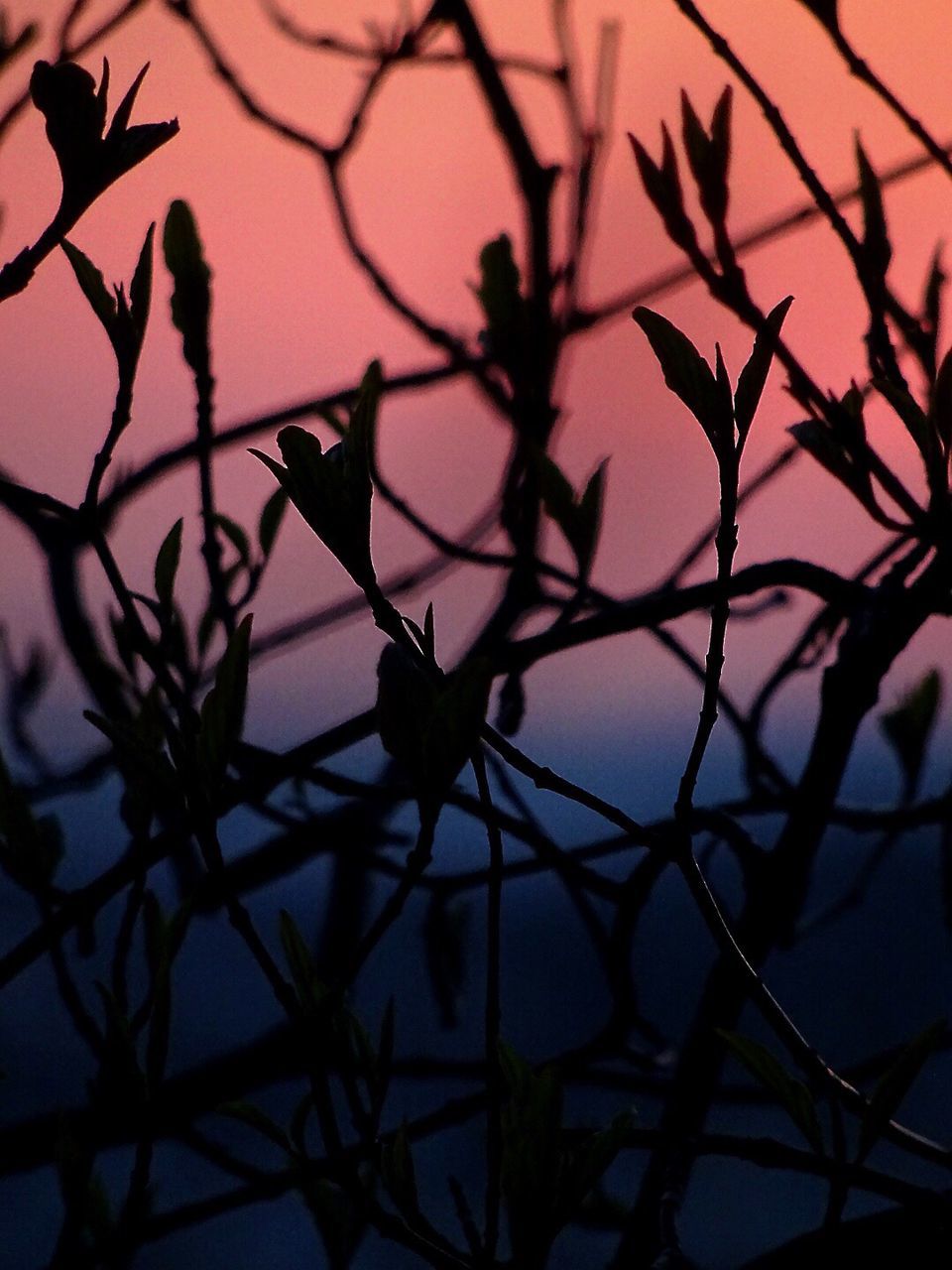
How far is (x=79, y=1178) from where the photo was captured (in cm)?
42

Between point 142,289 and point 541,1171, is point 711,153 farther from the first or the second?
point 541,1171

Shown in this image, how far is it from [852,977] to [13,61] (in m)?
1.51

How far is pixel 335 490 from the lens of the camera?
1.08 ft

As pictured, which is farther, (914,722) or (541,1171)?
(914,722)

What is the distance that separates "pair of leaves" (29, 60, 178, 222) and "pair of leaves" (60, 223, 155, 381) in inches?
0.9

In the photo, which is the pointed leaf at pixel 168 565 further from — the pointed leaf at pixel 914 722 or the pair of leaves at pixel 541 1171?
the pointed leaf at pixel 914 722

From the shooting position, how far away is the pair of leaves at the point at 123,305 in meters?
0.39

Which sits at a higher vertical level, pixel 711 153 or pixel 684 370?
pixel 711 153

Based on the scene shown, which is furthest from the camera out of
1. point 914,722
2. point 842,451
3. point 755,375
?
point 914,722

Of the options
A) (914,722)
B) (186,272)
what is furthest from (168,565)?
(914,722)

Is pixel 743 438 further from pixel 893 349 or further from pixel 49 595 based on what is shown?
pixel 49 595

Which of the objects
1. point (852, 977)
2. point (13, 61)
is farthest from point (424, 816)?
point (852, 977)

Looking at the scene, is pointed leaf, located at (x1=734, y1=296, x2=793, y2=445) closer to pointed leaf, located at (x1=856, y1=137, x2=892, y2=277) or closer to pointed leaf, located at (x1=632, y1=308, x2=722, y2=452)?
pointed leaf, located at (x1=632, y1=308, x2=722, y2=452)

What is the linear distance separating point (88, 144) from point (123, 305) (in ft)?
0.15
